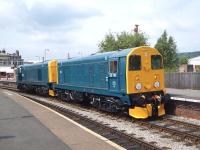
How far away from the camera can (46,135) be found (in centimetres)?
1198

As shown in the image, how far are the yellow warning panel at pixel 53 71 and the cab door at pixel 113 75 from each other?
1080cm

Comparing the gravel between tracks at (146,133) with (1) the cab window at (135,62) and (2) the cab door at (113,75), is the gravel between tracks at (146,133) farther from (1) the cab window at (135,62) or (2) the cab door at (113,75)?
(1) the cab window at (135,62)

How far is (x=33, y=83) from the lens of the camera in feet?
116

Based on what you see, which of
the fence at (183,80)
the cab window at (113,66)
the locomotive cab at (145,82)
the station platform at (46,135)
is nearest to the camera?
the station platform at (46,135)

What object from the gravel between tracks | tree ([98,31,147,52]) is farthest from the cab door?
tree ([98,31,147,52])

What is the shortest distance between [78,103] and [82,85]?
3339 millimetres

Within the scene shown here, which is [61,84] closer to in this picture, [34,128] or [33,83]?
[33,83]

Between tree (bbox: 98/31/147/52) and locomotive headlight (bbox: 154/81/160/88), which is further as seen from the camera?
tree (bbox: 98/31/147/52)

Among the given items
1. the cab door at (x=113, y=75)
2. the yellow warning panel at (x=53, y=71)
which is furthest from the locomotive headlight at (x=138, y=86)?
the yellow warning panel at (x=53, y=71)

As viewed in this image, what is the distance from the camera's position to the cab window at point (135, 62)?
1653 centimetres

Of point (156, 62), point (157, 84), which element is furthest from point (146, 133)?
point (156, 62)

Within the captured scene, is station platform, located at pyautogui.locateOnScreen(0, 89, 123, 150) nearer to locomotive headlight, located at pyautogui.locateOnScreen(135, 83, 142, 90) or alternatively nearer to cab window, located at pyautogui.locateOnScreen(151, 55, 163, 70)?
locomotive headlight, located at pyautogui.locateOnScreen(135, 83, 142, 90)

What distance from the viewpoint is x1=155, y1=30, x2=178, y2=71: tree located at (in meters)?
61.2

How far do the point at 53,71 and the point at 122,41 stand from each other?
30.5m
